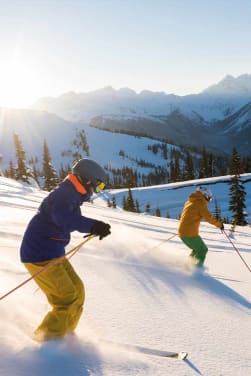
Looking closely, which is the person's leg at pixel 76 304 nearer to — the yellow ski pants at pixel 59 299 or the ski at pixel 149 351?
the yellow ski pants at pixel 59 299

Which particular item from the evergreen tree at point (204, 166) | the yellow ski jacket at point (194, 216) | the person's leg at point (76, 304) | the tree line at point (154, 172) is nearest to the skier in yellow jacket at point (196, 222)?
the yellow ski jacket at point (194, 216)

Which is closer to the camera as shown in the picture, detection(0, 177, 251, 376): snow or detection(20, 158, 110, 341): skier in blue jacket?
detection(0, 177, 251, 376): snow

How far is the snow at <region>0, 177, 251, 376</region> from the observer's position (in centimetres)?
313

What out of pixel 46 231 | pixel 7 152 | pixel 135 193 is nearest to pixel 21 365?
pixel 46 231

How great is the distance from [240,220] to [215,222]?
41921 mm

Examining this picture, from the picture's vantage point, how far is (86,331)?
382 centimetres

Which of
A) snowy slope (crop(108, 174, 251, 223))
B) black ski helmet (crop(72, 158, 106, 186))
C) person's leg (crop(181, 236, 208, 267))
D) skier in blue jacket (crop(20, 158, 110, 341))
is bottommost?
snowy slope (crop(108, 174, 251, 223))

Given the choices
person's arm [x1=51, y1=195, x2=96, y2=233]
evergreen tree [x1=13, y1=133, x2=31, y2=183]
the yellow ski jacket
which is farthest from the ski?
evergreen tree [x1=13, y1=133, x2=31, y2=183]

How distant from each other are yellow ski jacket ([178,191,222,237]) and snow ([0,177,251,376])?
786 mm

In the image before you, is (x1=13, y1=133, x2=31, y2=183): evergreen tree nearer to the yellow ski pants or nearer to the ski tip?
the yellow ski pants

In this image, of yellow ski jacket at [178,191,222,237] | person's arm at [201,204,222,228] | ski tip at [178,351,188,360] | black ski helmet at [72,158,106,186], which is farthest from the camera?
yellow ski jacket at [178,191,222,237]

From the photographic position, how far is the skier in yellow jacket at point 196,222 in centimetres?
747

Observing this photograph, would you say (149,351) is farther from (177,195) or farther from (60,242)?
(177,195)

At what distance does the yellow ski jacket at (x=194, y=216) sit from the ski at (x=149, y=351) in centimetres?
419
